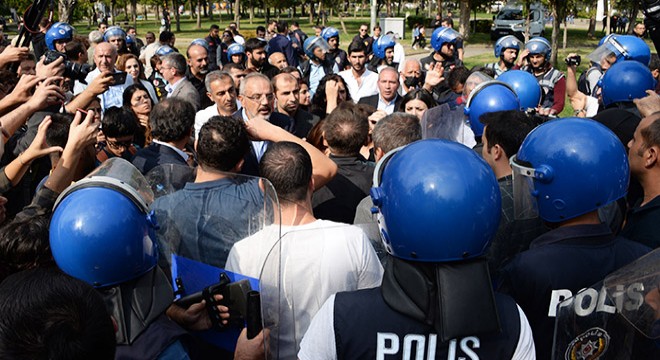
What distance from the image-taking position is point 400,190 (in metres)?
1.98

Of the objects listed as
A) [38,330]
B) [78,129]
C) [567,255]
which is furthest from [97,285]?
[567,255]

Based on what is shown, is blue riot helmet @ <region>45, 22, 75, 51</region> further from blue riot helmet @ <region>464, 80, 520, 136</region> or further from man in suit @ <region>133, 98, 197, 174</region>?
blue riot helmet @ <region>464, 80, 520, 136</region>

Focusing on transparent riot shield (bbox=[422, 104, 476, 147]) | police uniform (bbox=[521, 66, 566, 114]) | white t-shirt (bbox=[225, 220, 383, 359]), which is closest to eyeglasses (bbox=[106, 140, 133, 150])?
transparent riot shield (bbox=[422, 104, 476, 147])

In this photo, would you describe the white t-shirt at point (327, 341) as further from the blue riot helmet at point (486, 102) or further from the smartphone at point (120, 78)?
the smartphone at point (120, 78)

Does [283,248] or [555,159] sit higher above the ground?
[555,159]

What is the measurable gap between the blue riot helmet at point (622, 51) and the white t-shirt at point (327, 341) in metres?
6.56

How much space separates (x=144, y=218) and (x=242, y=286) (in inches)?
17.3

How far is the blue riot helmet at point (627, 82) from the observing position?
17.7 feet

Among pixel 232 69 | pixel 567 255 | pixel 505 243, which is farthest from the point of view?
pixel 232 69

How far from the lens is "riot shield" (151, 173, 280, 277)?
2.39 metres

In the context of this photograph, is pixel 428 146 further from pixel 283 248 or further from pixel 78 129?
pixel 78 129

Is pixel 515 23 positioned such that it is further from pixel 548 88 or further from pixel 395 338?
pixel 395 338

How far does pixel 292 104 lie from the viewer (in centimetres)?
645

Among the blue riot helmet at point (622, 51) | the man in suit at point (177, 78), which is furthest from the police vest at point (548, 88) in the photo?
the man in suit at point (177, 78)
